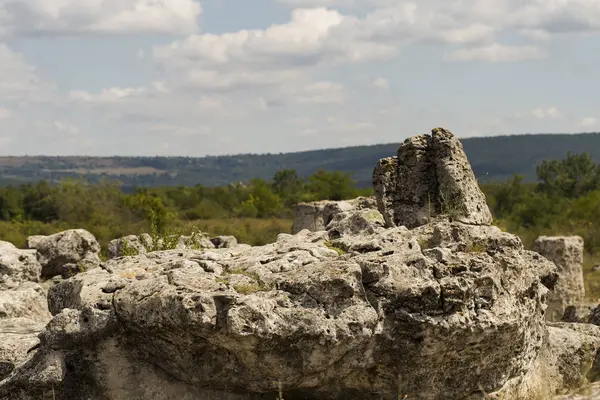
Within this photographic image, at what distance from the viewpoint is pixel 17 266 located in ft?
55.3

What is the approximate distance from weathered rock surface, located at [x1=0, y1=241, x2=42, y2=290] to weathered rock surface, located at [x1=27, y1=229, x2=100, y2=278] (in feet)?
11.5

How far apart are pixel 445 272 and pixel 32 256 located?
10.7m

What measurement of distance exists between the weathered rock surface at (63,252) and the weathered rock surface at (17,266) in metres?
3.50

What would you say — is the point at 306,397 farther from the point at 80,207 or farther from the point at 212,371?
the point at 80,207

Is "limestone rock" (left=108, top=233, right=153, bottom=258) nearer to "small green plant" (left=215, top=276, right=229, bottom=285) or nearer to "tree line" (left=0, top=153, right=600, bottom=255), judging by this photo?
"small green plant" (left=215, top=276, right=229, bottom=285)

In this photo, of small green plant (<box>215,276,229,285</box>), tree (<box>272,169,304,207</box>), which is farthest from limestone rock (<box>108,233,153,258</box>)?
tree (<box>272,169,304,207</box>)

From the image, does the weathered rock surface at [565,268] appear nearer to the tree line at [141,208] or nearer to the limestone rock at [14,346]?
the limestone rock at [14,346]

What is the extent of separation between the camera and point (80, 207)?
57.2m

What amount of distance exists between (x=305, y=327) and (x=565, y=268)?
15.4 meters

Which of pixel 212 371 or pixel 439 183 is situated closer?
pixel 212 371

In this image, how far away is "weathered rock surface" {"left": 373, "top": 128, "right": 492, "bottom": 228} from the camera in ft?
37.4

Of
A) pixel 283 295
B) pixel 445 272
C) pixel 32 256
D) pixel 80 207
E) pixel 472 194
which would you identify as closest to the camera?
pixel 283 295

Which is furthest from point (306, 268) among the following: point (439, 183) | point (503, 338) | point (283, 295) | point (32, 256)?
point (32, 256)

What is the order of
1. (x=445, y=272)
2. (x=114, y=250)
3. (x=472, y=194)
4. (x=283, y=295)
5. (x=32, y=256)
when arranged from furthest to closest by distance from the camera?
(x=114, y=250) < (x=32, y=256) < (x=472, y=194) < (x=445, y=272) < (x=283, y=295)
